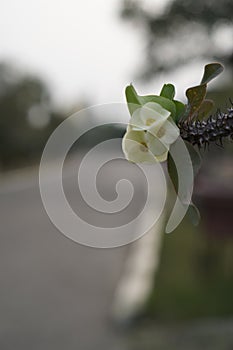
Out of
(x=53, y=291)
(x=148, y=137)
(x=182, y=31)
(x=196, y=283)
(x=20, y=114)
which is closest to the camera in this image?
(x=148, y=137)

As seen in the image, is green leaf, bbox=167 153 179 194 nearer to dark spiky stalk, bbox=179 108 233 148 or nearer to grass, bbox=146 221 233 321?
dark spiky stalk, bbox=179 108 233 148

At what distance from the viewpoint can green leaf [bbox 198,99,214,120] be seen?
43 centimetres

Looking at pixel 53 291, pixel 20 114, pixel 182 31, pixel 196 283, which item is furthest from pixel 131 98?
pixel 20 114

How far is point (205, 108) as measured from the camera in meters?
0.43

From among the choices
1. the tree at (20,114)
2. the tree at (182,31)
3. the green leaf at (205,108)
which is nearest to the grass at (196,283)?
the tree at (182,31)

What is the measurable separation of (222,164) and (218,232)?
47 centimetres

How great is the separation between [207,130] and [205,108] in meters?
0.04

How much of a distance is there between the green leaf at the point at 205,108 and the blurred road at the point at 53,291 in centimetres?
302

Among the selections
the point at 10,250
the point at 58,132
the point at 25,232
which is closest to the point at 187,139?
the point at 58,132

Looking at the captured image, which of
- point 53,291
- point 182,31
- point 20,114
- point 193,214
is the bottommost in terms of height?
point 193,214

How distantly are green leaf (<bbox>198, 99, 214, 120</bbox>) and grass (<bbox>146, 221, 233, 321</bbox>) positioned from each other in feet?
10.6

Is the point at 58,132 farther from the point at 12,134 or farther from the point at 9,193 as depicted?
the point at 12,134

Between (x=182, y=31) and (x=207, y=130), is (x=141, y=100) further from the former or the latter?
(x=182, y=31)

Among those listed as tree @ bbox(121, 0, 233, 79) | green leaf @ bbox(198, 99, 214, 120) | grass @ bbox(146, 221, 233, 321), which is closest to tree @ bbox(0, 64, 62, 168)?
grass @ bbox(146, 221, 233, 321)
